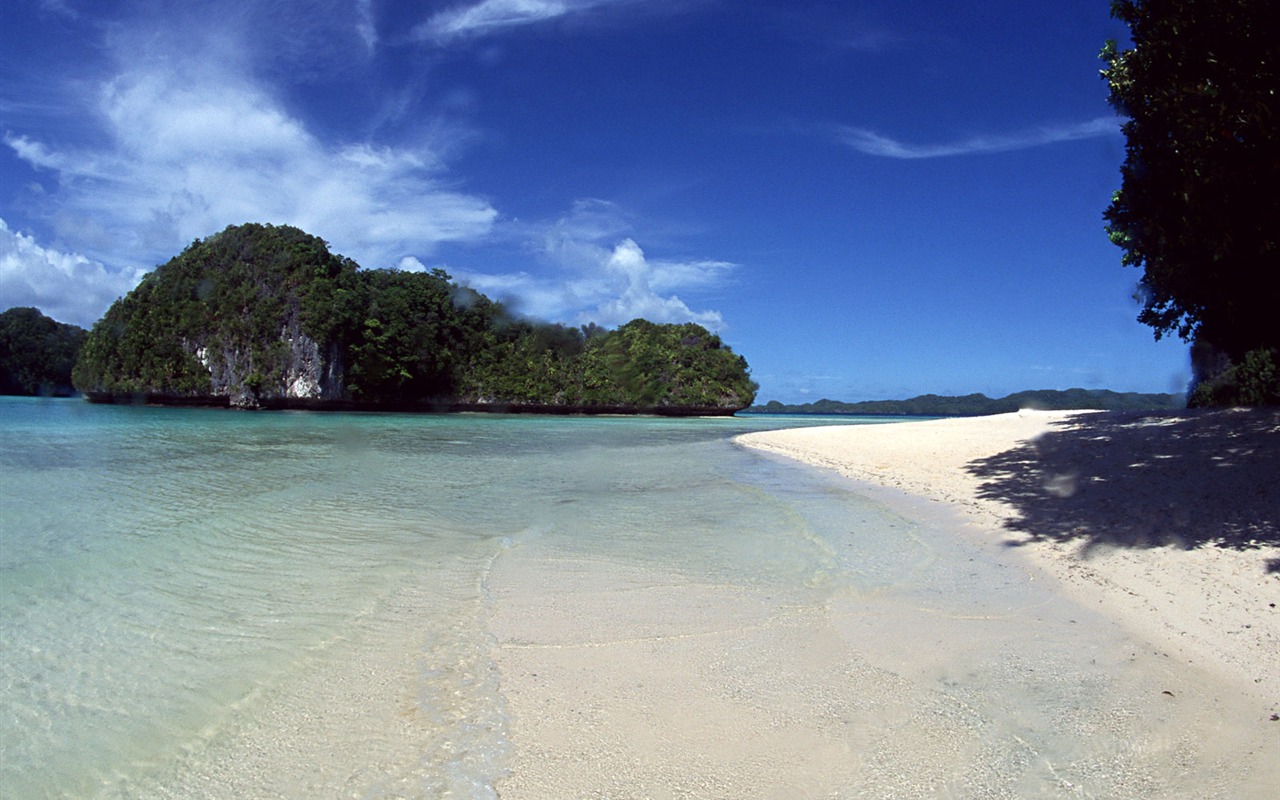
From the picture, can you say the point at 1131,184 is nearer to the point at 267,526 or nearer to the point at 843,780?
the point at 843,780

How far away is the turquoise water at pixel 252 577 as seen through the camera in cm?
294

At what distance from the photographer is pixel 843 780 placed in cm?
255

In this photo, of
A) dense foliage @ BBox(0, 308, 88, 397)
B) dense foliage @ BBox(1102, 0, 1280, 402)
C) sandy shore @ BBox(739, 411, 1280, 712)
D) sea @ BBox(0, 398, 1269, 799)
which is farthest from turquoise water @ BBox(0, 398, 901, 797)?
dense foliage @ BBox(0, 308, 88, 397)

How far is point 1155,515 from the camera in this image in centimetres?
650

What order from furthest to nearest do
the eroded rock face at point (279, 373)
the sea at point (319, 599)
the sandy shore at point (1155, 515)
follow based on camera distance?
the eroded rock face at point (279, 373), the sandy shore at point (1155, 515), the sea at point (319, 599)

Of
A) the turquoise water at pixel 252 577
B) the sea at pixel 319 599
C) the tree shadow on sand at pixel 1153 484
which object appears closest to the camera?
the sea at pixel 319 599

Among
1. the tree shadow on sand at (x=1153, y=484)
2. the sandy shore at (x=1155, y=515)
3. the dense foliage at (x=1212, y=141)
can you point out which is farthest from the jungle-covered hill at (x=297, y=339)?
the dense foliage at (x=1212, y=141)

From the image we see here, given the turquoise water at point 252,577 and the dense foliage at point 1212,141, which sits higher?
the dense foliage at point 1212,141

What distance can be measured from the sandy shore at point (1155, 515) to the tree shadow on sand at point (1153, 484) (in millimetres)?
23

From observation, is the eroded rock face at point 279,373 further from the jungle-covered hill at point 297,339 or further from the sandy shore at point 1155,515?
the sandy shore at point 1155,515

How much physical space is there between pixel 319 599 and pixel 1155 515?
290 inches

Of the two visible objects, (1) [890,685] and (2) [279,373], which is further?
(2) [279,373]

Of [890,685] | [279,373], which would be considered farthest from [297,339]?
[890,685]

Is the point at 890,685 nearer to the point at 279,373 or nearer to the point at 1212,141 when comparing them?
the point at 1212,141
